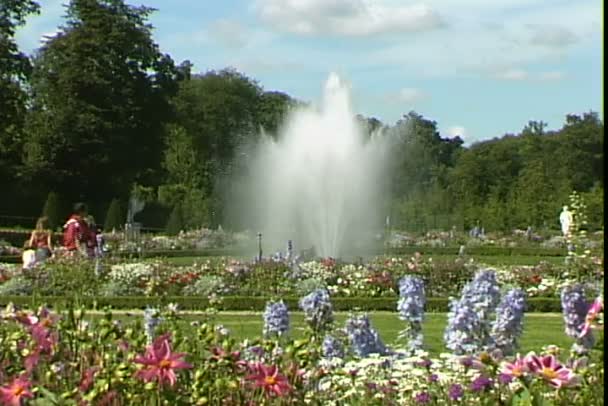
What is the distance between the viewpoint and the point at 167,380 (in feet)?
11.3

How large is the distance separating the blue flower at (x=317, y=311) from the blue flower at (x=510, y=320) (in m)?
0.82

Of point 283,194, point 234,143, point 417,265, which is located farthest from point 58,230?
point 234,143

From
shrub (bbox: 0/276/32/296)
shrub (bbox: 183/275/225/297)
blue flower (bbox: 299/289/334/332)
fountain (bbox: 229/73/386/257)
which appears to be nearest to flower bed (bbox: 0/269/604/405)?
blue flower (bbox: 299/289/334/332)

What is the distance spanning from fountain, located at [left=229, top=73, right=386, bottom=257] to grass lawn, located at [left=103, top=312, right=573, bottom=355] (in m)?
10.1

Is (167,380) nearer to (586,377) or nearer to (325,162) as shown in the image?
(586,377)

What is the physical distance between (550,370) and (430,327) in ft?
30.4

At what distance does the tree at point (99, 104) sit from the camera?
46.8 meters

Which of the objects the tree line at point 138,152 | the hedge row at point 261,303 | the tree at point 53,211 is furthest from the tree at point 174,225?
the hedge row at point 261,303

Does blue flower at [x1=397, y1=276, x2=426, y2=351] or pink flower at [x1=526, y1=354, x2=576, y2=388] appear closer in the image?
pink flower at [x1=526, y1=354, x2=576, y2=388]

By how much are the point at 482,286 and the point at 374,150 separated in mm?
22408

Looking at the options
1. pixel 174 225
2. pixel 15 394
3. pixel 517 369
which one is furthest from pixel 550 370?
pixel 174 225

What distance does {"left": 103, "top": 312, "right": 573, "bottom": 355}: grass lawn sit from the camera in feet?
35.4

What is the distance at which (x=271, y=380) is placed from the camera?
3.42 meters

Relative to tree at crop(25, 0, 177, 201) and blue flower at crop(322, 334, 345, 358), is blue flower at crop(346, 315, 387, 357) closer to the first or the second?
blue flower at crop(322, 334, 345, 358)
